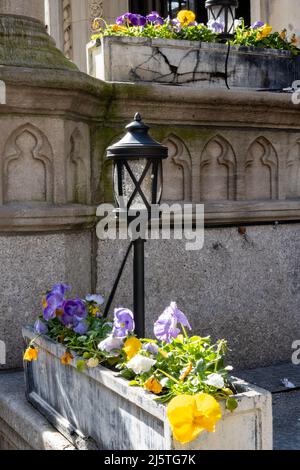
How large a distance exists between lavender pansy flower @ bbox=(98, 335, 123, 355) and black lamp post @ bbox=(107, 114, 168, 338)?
0.35 m

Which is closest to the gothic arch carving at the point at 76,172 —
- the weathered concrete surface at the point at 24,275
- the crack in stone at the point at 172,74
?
the weathered concrete surface at the point at 24,275

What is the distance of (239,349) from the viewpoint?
498 cm

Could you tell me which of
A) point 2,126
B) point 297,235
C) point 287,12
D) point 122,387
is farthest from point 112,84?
point 287,12

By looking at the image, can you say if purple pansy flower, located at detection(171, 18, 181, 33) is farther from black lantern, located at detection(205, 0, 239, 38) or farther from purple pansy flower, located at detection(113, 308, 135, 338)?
purple pansy flower, located at detection(113, 308, 135, 338)

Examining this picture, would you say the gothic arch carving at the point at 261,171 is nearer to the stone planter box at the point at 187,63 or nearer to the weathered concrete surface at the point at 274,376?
the stone planter box at the point at 187,63

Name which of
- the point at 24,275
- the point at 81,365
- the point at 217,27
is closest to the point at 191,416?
the point at 81,365

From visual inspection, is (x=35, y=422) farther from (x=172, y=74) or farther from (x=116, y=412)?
(x=172, y=74)

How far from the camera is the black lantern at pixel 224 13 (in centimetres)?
530

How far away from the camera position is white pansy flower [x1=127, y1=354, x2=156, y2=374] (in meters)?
2.67

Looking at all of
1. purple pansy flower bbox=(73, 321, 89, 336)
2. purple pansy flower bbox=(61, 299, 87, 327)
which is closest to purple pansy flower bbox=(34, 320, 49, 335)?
purple pansy flower bbox=(61, 299, 87, 327)

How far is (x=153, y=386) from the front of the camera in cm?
256

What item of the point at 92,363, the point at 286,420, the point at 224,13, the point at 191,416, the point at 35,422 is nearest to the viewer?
the point at 191,416

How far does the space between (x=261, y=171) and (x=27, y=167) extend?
1.87 m
